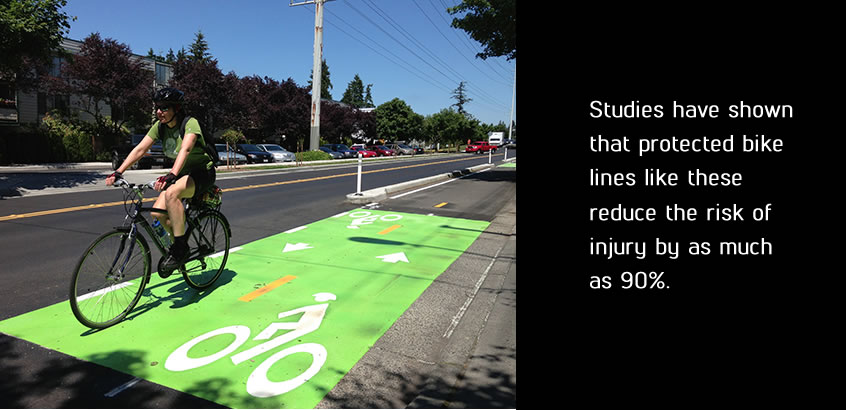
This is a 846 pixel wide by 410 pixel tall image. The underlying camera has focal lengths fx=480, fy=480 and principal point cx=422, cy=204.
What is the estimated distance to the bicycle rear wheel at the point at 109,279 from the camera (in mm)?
3820

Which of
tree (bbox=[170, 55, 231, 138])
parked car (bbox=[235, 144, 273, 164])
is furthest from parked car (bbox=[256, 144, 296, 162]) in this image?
tree (bbox=[170, 55, 231, 138])

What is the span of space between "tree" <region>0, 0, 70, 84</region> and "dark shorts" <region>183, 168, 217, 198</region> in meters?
12.5

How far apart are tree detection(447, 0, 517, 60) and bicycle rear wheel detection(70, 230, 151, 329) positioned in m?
17.4

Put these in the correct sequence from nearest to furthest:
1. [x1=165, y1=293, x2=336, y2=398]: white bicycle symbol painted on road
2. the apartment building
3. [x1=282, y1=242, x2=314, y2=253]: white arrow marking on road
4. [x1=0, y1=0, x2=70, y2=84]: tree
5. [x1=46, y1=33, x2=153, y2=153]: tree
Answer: [x1=165, y1=293, x2=336, y2=398]: white bicycle symbol painted on road → [x1=282, y1=242, x2=314, y2=253]: white arrow marking on road → [x1=0, y1=0, x2=70, y2=84]: tree → the apartment building → [x1=46, y1=33, x2=153, y2=153]: tree

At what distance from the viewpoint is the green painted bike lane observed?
323 cm

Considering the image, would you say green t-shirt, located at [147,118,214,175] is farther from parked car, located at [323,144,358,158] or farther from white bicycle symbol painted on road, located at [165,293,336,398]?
parked car, located at [323,144,358,158]

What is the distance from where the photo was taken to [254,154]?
33.1 metres

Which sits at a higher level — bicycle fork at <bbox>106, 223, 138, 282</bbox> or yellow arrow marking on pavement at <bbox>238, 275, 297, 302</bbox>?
bicycle fork at <bbox>106, 223, 138, 282</bbox>

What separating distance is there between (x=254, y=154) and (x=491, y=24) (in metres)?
19.8

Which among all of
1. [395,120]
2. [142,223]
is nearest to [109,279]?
[142,223]

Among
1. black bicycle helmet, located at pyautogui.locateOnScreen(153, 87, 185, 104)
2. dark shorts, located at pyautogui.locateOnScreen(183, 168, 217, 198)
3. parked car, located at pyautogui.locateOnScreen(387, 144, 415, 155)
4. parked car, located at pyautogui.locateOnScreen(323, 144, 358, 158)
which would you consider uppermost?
parked car, located at pyautogui.locateOnScreen(387, 144, 415, 155)

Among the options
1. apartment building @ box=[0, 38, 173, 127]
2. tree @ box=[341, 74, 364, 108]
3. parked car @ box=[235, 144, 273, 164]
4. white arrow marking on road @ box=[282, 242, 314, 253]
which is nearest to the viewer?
white arrow marking on road @ box=[282, 242, 314, 253]

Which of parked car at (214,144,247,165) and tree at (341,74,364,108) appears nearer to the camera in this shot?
parked car at (214,144,247,165)
